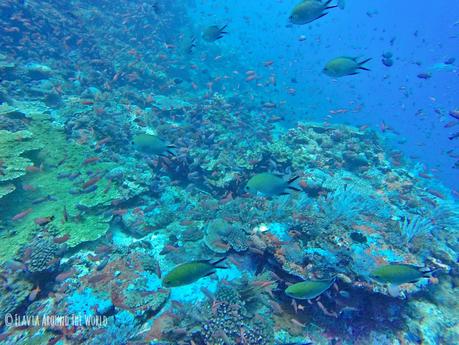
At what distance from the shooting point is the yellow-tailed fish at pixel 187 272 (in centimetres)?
293

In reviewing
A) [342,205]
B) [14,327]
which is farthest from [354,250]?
[14,327]

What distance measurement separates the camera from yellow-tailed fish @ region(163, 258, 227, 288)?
9.61 feet

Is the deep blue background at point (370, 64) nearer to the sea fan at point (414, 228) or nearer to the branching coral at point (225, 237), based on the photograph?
the sea fan at point (414, 228)

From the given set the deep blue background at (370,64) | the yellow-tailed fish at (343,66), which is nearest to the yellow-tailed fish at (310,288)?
Result: the yellow-tailed fish at (343,66)

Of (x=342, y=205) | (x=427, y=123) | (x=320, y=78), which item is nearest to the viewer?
(x=342, y=205)

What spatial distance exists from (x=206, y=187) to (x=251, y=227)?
116 inches

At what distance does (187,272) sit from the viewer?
9.64 ft

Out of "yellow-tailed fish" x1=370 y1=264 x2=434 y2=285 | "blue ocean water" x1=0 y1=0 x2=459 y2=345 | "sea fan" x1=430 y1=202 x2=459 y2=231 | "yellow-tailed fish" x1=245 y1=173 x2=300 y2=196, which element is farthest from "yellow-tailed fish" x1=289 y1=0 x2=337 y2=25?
"sea fan" x1=430 y1=202 x2=459 y2=231

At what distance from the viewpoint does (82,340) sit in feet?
14.0

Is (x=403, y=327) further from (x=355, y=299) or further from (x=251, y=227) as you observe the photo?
(x=251, y=227)

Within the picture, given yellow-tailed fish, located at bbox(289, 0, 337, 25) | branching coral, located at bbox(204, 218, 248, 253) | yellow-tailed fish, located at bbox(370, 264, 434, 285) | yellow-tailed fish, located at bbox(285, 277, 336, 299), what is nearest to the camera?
yellow-tailed fish, located at bbox(285, 277, 336, 299)

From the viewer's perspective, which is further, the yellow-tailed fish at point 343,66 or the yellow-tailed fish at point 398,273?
the yellow-tailed fish at point 343,66

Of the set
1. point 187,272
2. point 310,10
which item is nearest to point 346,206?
point 310,10

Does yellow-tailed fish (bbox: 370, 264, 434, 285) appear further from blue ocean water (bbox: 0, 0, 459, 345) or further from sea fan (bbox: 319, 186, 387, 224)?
sea fan (bbox: 319, 186, 387, 224)
